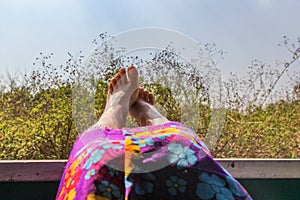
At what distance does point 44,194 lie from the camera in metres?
1.10

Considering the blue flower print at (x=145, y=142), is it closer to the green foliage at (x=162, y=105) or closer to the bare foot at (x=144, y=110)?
the green foliage at (x=162, y=105)

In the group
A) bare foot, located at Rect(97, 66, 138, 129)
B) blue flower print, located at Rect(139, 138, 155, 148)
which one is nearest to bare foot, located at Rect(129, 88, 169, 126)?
bare foot, located at Rect(97, 66, 138, 129)

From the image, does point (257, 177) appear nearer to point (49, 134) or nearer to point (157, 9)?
point (157, 9)

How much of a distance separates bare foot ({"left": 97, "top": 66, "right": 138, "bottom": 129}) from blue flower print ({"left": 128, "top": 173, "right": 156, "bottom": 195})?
33cm

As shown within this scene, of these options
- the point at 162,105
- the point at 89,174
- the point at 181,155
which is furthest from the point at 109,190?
the point at 162,105

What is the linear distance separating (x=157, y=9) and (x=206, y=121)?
656mm

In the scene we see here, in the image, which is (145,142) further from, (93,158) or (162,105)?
(162,105)

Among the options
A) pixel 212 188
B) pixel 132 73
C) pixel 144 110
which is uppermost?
pixel 132 73

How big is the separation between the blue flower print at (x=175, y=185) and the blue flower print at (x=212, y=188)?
3 centimetres

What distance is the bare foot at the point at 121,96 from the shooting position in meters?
1.04

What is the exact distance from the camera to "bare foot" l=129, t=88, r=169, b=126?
3.64 ft

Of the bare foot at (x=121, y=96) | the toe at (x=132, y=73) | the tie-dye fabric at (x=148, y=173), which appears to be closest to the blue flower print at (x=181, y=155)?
the tie-dye fabric at (x=148, y=173)

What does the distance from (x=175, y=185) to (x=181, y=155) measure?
6 centimetres

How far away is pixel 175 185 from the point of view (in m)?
0.69
